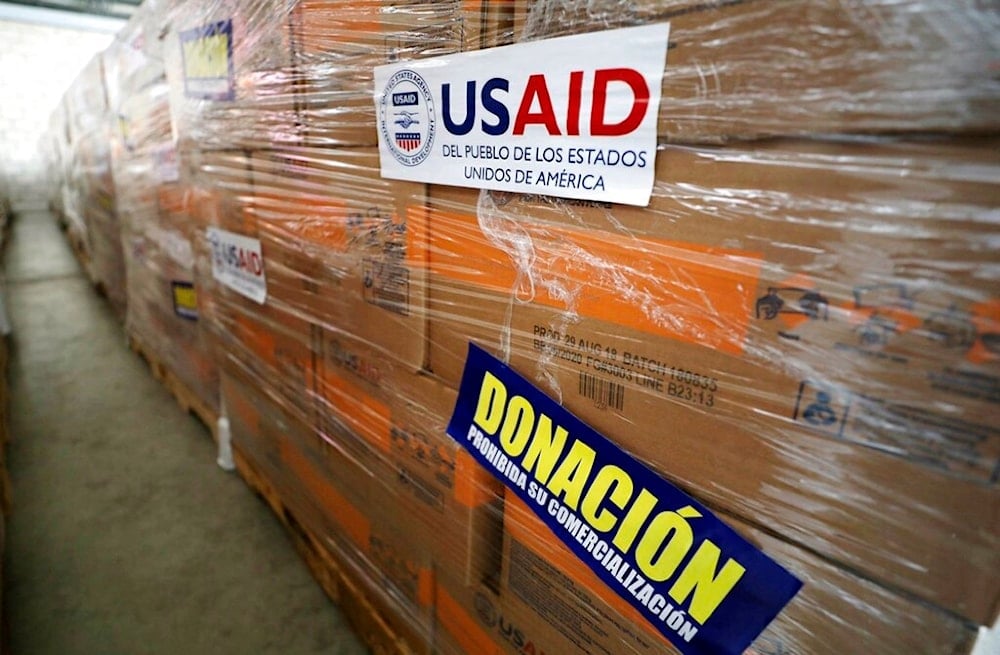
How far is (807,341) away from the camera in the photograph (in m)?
0.56

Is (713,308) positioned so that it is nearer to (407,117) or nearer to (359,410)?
(407,117)

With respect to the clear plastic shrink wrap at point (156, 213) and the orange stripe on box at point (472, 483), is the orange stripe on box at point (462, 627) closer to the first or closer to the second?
the orange stripe on box at point (472, 483)

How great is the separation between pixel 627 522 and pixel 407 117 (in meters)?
0.75

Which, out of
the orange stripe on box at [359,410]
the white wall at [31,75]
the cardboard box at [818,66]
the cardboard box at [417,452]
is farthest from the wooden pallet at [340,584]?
the white wall at [31,75]

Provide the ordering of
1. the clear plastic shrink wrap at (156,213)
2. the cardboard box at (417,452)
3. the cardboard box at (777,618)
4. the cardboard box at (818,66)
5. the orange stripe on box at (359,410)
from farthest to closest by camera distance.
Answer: the clear plastic shrink wrap at (156,213) < the orange stripe on box at (359,410) < the cardboard box at (417,452) < the cardboard box at (777,618) < the cardboard box at (818,66)

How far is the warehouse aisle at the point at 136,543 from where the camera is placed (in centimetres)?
151

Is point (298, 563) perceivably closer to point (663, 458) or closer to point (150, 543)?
point (150, 543)

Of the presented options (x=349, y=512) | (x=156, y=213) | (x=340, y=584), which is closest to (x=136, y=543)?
(x=340, y=584)

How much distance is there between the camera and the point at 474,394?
94 centimetres

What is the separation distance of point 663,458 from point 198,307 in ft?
6.83

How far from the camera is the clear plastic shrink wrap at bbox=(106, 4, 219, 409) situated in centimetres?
217

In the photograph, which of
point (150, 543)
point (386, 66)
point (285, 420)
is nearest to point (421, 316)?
point (386, 66)

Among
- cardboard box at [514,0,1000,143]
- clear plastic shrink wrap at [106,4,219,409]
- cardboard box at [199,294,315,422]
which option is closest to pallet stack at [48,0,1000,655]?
cardboard box at [514,0,1000,143]

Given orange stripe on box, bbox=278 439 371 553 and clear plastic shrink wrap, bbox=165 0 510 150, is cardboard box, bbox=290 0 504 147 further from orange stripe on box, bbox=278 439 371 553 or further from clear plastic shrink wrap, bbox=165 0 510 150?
orange stripe on box, bbox=278 439 371 553
